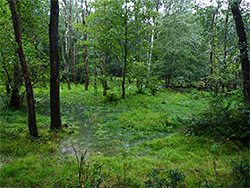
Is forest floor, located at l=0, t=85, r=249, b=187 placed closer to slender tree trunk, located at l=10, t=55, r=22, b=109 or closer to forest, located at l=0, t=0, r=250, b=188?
forest, located at l=0, t=0, r=250, b=188

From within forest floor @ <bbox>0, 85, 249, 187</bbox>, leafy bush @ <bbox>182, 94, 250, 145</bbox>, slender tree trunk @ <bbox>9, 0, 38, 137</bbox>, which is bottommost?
forest floor @ <bbox>0, 85, 249, 187</bbox>

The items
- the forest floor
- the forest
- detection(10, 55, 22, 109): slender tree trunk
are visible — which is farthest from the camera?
detection(10, 55, 22, 109): slender tree trunk

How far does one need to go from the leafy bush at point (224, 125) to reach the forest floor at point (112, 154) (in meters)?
0.34

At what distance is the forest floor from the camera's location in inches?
121

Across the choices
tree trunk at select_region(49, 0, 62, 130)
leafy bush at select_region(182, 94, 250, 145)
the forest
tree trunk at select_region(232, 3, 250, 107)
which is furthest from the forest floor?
tree trunk at select_region(232, 3, 250, 107)

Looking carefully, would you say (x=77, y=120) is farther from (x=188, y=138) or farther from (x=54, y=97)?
(x=188, y=138)

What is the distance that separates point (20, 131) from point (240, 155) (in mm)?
6575

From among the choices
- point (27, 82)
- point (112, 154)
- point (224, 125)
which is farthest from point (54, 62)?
point (224, 125)

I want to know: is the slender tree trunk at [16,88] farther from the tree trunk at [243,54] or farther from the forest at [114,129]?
the tree trunk at [243,54]

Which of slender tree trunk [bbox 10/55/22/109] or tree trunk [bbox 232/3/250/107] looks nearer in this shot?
tree trunk [bbox 232/3/250/107]

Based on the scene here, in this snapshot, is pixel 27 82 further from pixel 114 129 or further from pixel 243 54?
pixel 243 54

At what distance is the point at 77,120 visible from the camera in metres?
7.71

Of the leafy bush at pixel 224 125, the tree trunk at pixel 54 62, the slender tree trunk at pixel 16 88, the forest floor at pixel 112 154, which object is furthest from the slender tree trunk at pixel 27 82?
the leafy bush at pixel 224 125

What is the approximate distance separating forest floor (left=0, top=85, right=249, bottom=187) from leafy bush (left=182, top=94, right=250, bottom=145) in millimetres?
342
